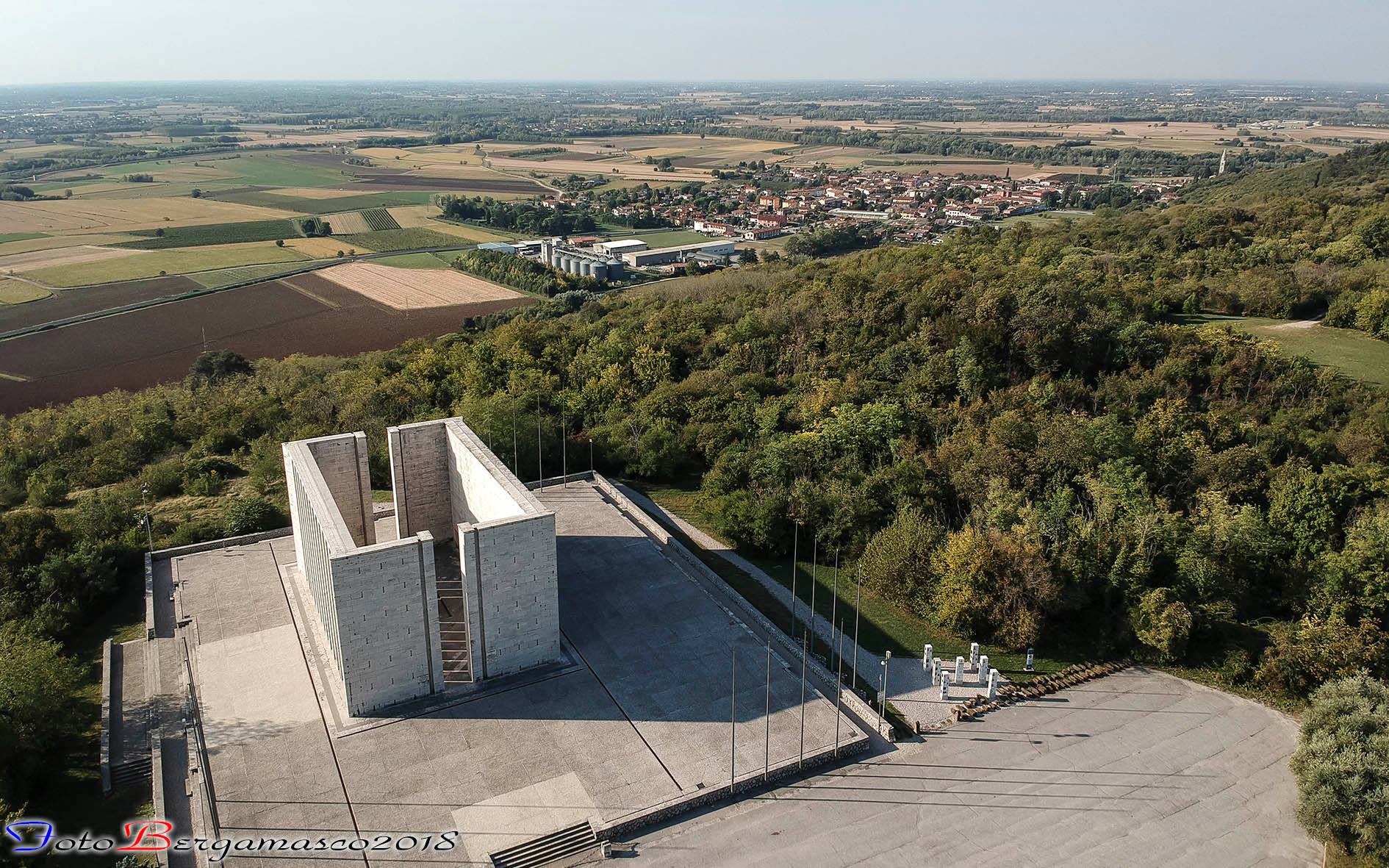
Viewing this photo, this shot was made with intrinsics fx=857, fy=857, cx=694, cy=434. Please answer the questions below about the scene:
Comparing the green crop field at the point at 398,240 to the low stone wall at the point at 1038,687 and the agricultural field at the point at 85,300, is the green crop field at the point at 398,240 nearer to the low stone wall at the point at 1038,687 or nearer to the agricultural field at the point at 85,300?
the agricultural field at the point at 85,300

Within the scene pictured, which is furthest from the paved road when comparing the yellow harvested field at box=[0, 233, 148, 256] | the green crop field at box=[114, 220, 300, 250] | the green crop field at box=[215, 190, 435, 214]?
the green crop field at box=[215, 190, 435, 214]

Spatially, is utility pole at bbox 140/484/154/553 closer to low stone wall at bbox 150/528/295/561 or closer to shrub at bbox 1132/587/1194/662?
low stone wall at bbox 150/528/295/561

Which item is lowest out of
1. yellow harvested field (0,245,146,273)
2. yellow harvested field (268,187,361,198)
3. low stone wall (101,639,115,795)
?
low stone wall (101,639,115,795)

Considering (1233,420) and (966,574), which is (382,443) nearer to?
(966,574)

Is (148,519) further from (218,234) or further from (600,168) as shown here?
(600,168)

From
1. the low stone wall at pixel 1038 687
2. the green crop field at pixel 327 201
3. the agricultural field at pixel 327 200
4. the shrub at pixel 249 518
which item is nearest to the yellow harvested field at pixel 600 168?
the agricultural field at pixel 327 200

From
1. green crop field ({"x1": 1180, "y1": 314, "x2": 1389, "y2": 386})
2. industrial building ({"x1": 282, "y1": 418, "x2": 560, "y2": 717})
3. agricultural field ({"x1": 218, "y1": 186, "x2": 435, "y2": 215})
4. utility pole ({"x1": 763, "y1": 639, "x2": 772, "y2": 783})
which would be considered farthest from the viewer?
agricultural field ({"x1": 218, "y1": 186, "x2": 435, "y2": 215})
